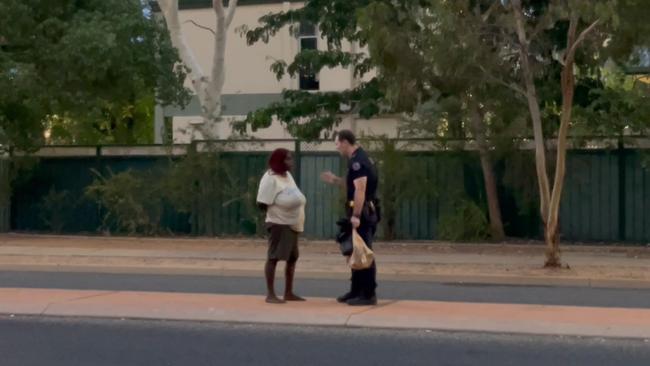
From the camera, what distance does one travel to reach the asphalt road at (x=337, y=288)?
1398 centimetres

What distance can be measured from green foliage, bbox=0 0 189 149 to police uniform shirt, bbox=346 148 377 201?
11.1 m

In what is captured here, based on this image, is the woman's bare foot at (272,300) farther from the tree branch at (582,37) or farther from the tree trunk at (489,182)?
the tree trunk at (489,182)

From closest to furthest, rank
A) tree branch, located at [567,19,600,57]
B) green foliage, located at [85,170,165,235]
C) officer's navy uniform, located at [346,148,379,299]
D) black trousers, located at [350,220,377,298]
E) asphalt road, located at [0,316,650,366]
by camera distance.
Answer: asphalt road, located at [0,316,650,366], officer's navy uniform, located at [346,148,379,299], black trousers, located at [350,220,377,298], tree branch, located at [567,19,600,57], green foliage, located at [85,170,165,235]

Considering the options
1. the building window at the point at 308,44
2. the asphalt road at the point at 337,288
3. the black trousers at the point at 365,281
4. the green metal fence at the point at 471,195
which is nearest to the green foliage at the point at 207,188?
the green metal fence at the point at 471,195

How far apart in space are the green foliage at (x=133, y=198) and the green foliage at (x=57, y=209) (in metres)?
1.29

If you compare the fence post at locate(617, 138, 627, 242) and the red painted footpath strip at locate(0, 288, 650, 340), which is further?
the fence post at locate(617, 138, 627, 242)

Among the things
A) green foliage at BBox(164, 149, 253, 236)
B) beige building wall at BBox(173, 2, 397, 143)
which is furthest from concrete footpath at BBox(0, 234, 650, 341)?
beige building wall at BBox(173, 2, 397, 143)

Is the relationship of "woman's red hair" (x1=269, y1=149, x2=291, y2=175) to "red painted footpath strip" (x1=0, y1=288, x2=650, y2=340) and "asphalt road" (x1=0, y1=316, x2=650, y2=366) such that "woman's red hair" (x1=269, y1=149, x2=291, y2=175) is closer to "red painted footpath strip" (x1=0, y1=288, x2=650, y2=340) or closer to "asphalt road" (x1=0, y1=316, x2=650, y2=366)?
"red painted footpath strip" (x1=0, y1=288, x2=650, y2=340)

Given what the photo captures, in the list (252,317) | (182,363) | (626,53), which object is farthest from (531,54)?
(182,363)

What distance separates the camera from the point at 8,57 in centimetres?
2244

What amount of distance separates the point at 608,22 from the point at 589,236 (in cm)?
744

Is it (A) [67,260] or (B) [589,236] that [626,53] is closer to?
(B) [589,236]

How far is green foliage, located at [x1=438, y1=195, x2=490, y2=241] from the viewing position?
22.3 meters

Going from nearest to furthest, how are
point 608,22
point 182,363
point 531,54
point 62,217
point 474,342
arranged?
point 182,363 < point 474,342 < point 608,22 < point 531,54 < point 62,217
